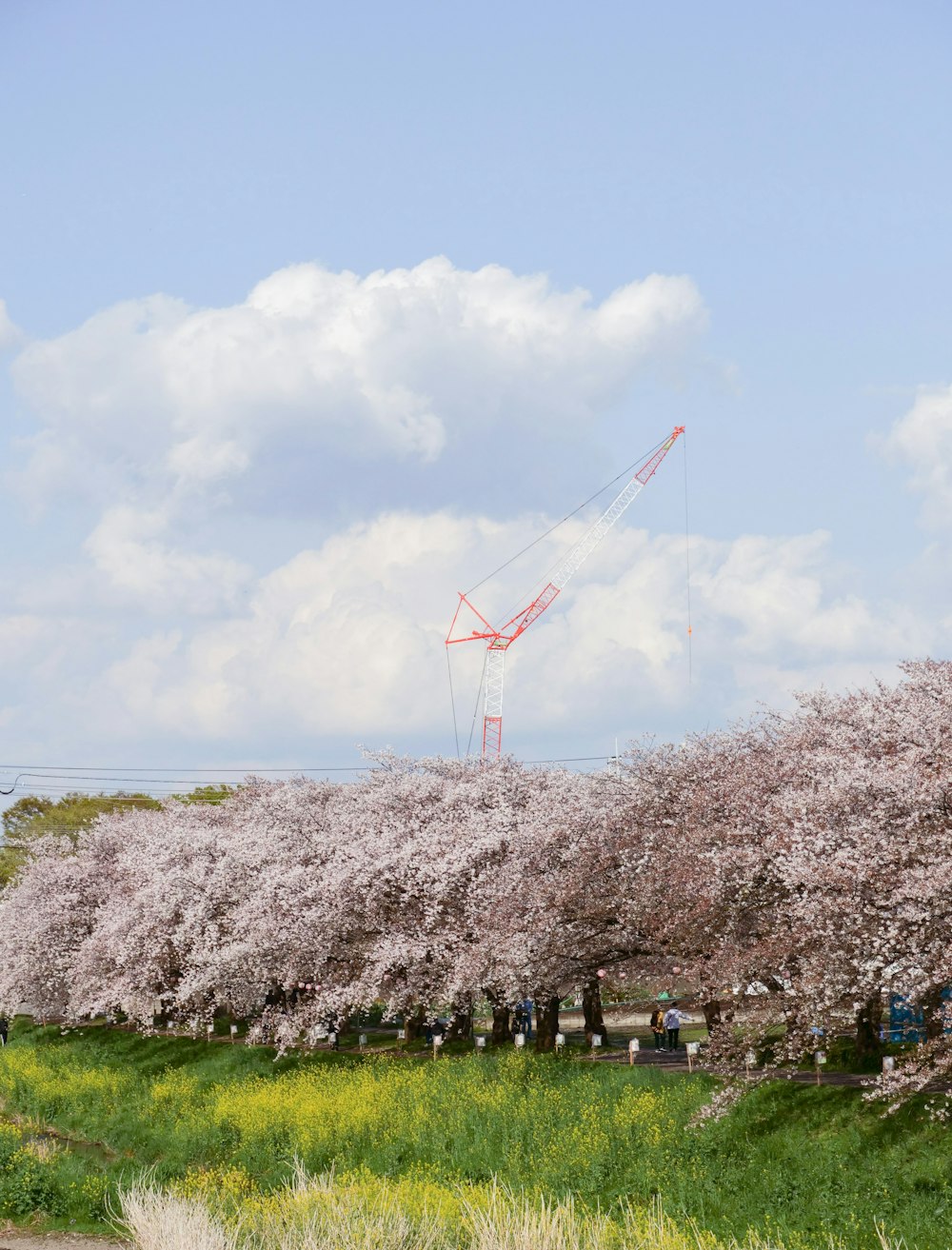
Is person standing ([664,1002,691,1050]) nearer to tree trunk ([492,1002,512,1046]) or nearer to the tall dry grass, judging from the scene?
tree trunk ([492,1002,512,1046])

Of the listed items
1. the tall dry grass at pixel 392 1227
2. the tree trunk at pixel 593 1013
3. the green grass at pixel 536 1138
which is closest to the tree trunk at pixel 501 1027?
the green grass at pixel 536 1138

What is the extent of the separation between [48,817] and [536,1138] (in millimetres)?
88218

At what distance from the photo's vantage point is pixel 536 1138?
107 ft

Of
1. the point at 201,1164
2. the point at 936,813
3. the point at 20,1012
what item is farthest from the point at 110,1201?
the point at 20,1012

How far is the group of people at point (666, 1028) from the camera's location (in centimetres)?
4456

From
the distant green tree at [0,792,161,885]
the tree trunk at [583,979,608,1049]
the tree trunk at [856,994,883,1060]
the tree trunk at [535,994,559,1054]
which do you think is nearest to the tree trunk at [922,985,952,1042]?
the tree trunk at [856,994,883,1060]

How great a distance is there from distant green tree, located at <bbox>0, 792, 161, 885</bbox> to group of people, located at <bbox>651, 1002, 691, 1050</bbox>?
56.5 m

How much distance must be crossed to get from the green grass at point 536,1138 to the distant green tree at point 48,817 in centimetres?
5212

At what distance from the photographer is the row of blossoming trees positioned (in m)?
27.0

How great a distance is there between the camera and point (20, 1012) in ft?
265

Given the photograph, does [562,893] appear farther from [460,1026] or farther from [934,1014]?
[460,1026]

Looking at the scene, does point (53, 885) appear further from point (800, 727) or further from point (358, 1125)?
point (800, 727)

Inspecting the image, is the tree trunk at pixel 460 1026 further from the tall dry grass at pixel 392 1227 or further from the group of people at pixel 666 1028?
the tall dry grass at pixel 392 1227

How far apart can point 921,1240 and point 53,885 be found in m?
53.0
